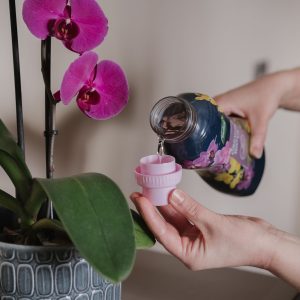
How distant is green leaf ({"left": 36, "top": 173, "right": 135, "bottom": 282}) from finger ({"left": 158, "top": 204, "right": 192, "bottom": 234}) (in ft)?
0.61

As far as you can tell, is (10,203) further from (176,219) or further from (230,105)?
(230,105)

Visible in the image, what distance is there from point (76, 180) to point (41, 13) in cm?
21

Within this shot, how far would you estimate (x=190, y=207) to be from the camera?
606 mm

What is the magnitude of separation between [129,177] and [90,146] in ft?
0.35

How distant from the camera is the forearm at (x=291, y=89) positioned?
2.79 feet

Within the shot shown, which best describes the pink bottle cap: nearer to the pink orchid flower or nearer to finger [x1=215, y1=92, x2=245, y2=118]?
the pink orchid flower

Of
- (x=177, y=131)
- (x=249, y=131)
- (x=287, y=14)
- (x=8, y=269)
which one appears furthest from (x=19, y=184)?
(x=287, y=14)

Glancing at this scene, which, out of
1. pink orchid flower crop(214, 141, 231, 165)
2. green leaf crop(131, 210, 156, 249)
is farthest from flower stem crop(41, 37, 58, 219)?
pink orchid flower crop(214, 141, 231, 165)

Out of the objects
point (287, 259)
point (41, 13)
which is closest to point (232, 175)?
point (287, 259)

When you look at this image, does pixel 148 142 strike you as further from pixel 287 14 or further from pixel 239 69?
pixel 287 14

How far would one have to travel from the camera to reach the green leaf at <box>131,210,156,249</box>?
0.59 metres

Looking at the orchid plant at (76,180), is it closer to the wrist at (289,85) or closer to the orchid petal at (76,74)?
the orchid petal at (76,74)

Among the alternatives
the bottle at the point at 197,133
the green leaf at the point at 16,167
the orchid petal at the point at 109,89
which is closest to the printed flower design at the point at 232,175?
the bottle at the point at 197,133

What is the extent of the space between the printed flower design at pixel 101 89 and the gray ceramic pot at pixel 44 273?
0.18 metres
